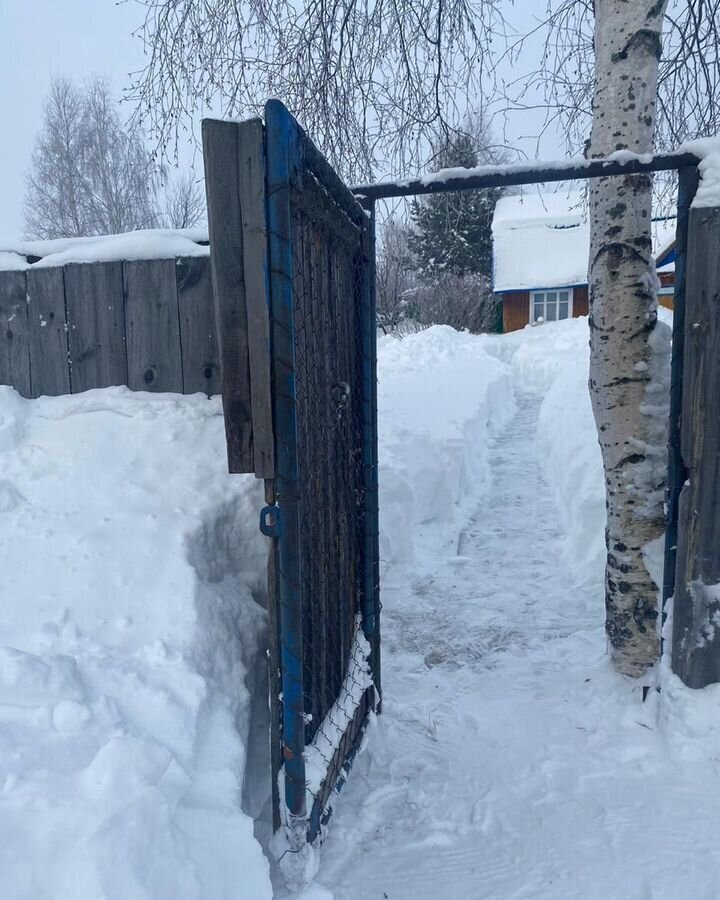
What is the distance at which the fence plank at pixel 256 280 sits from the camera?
6.19ft

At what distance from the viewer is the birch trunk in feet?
10.4

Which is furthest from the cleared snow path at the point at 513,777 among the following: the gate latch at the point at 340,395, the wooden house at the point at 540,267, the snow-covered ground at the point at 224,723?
the wooden house at the point at 540,267

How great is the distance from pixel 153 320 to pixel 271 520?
48.7 inches

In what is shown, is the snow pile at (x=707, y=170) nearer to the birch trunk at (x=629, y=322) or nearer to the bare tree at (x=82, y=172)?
the birch trunk at (x=629, y=322)

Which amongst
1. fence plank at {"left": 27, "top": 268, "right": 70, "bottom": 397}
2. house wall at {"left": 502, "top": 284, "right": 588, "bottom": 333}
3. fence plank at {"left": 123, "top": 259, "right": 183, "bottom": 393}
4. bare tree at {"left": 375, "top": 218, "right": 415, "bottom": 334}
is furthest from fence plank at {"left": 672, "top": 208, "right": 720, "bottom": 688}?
house wall at {"left": 502, "top": 284, "right": 588, "bottom": 333}

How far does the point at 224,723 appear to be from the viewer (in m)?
1.99

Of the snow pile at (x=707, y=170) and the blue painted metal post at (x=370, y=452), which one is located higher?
the snow pile at (x=707, y=170)

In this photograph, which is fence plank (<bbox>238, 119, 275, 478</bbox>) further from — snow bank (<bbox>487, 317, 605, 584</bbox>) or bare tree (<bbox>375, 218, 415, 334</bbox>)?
bare tree (<bbox>375, 218, 415, 334</bbox>)

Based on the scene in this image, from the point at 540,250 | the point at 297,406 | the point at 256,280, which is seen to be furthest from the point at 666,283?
the point at 256,280

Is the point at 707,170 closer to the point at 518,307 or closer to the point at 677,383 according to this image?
the point at 677,383

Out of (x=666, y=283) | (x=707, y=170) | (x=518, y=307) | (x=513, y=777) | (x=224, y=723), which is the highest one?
(x=666, y=283)

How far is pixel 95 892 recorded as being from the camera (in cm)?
129

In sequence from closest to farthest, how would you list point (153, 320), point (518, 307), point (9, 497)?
point (9, 497) < point (153, 320) < point (518, 307)

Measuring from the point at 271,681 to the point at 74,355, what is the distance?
1611 mm
